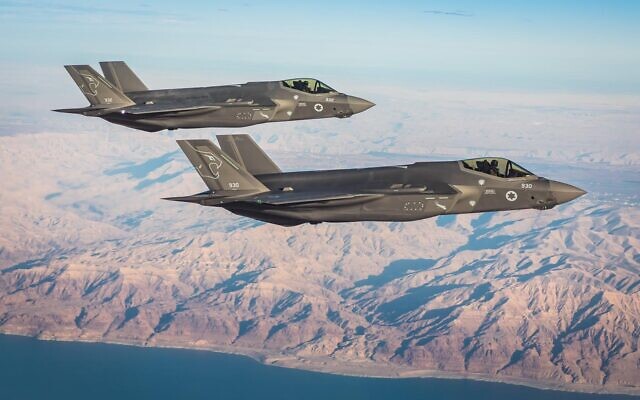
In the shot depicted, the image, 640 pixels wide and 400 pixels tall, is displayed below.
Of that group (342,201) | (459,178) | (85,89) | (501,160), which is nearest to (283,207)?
(342,201)

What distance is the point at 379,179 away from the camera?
58656mm

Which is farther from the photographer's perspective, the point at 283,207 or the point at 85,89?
the point at 85,89

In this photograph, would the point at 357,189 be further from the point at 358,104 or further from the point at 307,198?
the point at 358,104

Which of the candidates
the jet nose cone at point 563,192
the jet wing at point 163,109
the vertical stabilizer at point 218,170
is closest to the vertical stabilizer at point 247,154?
the vertical stabilizer at point 218,170

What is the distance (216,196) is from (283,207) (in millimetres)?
4325

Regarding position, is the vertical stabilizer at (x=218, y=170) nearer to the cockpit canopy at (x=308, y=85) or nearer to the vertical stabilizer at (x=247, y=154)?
the vertical stabilizer at (x=247, y=154)

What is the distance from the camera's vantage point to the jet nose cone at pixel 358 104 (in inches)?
2985

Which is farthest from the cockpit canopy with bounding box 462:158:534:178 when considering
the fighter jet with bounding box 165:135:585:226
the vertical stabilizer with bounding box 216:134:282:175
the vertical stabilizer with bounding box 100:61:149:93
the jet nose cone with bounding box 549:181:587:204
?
the vertical stabilizer with bounding box 100:61:149:93

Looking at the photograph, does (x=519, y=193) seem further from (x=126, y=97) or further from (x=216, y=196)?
(x=126, y=97)

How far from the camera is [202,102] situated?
69.5 meters

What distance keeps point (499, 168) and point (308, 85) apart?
1965 centimetres

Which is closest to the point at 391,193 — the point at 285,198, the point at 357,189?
the point at 357,189

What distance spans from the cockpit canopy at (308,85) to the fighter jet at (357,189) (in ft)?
45.8

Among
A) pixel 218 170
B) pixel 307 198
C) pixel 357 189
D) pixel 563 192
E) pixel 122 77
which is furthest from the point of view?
pixel 122 77
